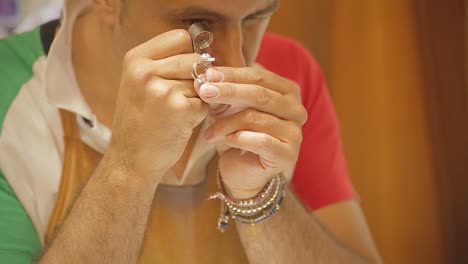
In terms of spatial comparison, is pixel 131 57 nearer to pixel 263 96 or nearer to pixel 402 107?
pixel 263 96

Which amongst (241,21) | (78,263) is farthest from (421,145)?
(78,263)

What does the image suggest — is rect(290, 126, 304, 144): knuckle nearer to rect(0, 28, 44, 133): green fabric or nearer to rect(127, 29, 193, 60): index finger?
rect(127, 29, 193, 60): index finger

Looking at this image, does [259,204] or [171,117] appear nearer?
[171,117]

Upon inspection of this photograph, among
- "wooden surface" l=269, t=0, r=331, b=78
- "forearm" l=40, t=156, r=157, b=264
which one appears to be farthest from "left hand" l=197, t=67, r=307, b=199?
"wooden surface" l=269, t=0, r=331, b=78

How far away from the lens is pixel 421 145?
1107 mm

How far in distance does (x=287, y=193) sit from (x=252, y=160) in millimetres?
106

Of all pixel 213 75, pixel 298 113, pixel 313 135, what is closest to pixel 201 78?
pixel 213 75

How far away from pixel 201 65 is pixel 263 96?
0.07m

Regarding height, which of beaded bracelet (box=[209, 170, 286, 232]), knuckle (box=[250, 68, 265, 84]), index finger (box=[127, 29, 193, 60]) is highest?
index finger (box=[127, 29, 193, 60])

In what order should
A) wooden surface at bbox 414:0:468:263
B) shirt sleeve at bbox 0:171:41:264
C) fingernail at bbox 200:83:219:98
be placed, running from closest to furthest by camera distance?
fingernail at bbox 200:83:219:98
shirt sleeve at bbox 0:171:41:264
wooden surface at bbox 414:0:468:263

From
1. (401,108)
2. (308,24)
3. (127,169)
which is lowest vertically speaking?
(401,108)

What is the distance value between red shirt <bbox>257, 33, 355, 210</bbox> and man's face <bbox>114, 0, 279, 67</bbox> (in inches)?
9.3

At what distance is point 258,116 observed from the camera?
2.16 feet

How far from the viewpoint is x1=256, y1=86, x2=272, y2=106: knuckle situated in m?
0.65
